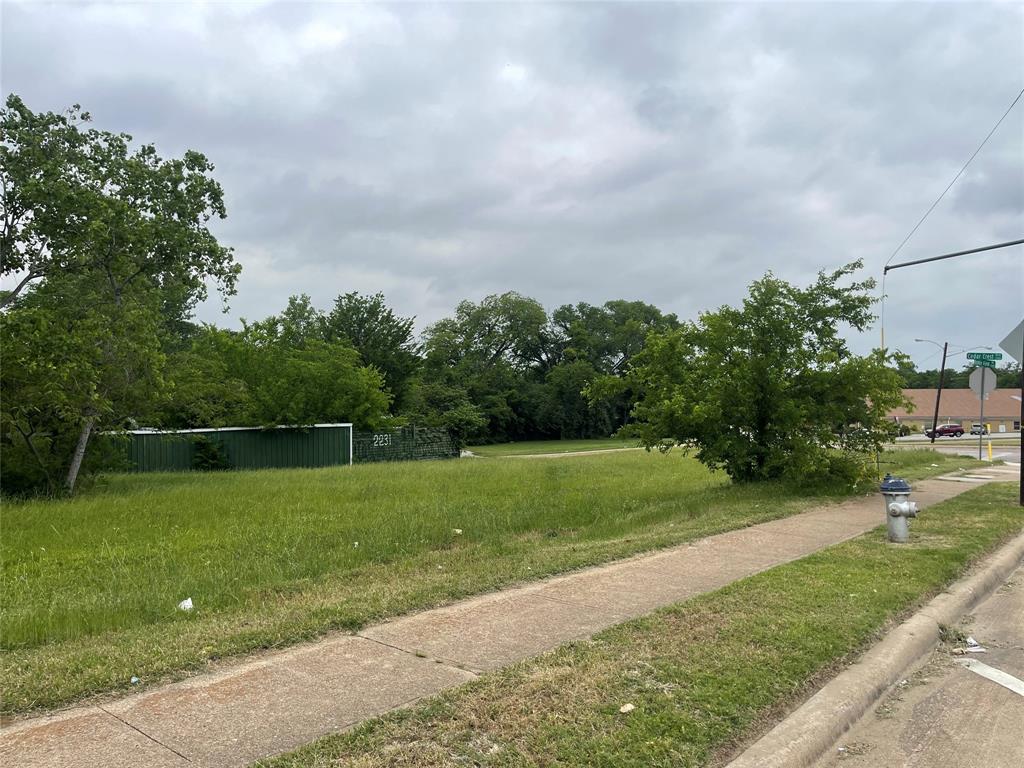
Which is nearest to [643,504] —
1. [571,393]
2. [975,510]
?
[975,510]

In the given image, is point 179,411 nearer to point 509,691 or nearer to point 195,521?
point 195,521

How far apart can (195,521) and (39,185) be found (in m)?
9.61

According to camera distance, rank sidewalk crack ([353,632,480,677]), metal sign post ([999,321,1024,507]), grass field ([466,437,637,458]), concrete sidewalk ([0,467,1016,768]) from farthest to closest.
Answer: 1. grass field ([466,437,637,458])
2. metal sign post ([999,321,1024,507])
3. sidewalk crack ([353,632,480,677])
4. concrete sidewalk ([0,467,1016,768])

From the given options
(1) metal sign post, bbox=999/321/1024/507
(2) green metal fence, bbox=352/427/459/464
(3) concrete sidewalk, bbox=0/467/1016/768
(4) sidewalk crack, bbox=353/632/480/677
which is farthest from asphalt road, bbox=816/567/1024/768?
(2) green metal fence, bbox=352/427/459/464

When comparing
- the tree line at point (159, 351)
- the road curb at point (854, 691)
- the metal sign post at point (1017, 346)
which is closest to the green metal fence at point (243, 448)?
Result: the tree line at point (159, 351)

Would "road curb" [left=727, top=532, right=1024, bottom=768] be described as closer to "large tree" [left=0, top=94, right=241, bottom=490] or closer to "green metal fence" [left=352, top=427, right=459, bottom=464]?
"large tree" [left=0, top=94, right=241, bottom=490]

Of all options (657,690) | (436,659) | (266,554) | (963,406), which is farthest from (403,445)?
(963,406)

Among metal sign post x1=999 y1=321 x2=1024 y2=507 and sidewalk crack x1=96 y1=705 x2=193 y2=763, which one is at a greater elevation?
metal sign post x1=999 y1=321 x2=1024 y2=507

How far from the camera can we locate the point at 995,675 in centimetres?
513

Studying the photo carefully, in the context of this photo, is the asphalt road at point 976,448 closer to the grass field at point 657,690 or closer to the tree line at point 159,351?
the tree line at point 159,351

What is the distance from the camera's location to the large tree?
15.3 metres

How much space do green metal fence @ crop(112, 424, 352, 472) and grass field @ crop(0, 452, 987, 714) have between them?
388 inches

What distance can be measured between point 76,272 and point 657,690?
18919mm

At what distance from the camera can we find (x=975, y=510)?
12039 millimetres
